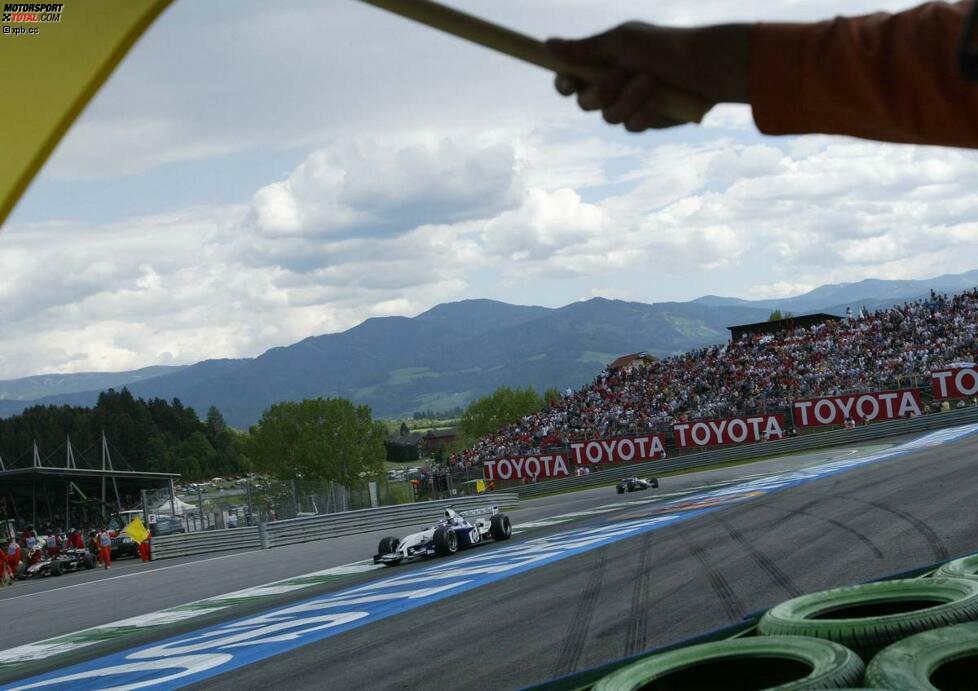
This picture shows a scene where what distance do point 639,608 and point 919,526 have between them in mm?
4280

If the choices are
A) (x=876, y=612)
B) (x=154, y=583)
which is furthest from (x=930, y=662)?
(x=154, y=583)

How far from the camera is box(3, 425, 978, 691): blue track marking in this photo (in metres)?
9.08

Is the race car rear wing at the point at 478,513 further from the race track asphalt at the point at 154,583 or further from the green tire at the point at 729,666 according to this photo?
the green tire at the point at 729,666

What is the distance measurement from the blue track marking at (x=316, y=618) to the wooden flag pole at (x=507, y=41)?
7840 millimetres

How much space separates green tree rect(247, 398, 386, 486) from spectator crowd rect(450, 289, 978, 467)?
3210 inches

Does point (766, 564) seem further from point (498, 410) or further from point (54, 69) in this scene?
point (498, 410)

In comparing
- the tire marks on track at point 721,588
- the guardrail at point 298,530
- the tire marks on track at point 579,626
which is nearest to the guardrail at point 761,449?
the guardrail at point 298,530

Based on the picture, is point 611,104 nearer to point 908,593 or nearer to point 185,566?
point 908,593

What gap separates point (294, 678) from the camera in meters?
7.77

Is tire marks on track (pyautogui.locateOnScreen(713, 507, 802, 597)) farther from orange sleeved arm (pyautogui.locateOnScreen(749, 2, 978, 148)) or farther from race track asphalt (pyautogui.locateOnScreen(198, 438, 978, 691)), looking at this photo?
orange sleeved arm (pyautogui.locateOnScreen(749, 2, 978, 148))

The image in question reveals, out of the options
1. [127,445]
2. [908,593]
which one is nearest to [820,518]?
[908,593]

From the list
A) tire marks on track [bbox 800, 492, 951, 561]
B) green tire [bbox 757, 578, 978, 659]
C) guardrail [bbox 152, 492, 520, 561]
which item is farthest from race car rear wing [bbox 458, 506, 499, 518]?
green tire [bbox 757, 578, 978, 659]

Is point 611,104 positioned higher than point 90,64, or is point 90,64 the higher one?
point 90,64

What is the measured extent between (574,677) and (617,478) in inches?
1461
